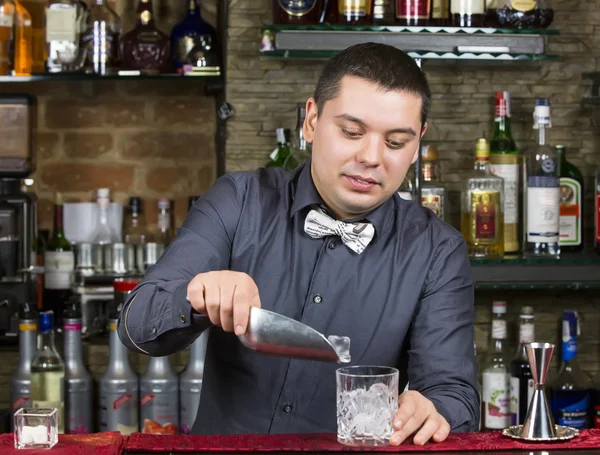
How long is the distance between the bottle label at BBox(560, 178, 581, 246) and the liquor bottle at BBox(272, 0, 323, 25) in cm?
80

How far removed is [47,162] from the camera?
3053mm

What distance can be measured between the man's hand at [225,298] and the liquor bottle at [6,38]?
66.2 inches

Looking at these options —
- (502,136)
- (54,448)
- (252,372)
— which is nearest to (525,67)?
(502,136)

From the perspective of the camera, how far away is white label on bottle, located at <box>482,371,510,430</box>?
2613 millimetres

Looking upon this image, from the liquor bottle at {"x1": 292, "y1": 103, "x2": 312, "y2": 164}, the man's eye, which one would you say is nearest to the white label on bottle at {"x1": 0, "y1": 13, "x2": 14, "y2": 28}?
the liquor bottle at {"x1": 292, "y1": 103, "x2": 312, "y2": 164}

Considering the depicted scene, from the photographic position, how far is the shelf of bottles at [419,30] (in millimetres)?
2494

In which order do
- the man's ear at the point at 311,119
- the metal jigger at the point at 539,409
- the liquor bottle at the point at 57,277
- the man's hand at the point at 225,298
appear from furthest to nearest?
the liquor bottle at the point at 57,277
the man's ear at the point at 311,119
the metal jigger at the point at 539,409
the man's hand at the point at 225,298

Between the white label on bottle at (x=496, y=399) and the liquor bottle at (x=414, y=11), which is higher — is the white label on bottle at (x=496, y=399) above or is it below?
below

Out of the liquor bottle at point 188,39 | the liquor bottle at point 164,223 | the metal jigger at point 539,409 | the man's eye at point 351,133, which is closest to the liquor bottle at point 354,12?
the liquor bottle at point 188,39

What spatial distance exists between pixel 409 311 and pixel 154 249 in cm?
131

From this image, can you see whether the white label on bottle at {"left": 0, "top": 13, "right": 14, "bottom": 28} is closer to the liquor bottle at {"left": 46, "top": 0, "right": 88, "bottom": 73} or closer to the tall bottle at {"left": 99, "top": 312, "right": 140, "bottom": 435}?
the liquor bottle at {"left": 46, "top": 0, "right": 88, "bottom": 73}

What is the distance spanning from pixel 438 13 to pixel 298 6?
0.36 metres

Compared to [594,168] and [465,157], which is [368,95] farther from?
[594,168]

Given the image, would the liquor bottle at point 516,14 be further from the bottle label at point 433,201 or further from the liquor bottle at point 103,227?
the liquor bottle at point 103,227
